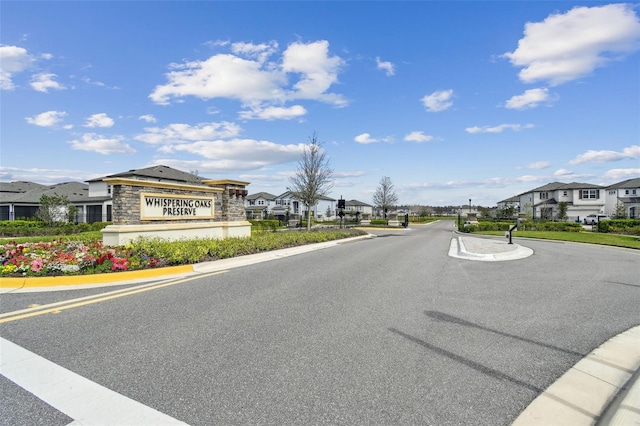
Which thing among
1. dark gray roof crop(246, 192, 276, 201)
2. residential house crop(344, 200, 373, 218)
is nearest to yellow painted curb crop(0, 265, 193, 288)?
dark gray roof crop(246, 192, 276, 201)

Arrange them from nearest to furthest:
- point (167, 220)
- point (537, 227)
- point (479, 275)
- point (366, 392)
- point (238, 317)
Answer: point (366, 392), point (238, 317), point (479, 275), point (167, 220), point (537, 227)

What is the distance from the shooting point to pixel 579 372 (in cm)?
358

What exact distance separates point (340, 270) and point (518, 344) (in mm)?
5740

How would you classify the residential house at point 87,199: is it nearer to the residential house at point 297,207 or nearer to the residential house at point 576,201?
the residential house at point 297,207

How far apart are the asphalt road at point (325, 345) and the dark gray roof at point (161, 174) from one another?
88.5 ft

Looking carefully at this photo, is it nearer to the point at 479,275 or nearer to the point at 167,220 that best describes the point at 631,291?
the point at 479,275

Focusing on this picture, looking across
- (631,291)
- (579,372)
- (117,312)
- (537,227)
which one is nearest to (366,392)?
(579,372)

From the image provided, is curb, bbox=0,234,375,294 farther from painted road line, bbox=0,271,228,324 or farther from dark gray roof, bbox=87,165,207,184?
dark gray roof, bbox=87,165,207,184

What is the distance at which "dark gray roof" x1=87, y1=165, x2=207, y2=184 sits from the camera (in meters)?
32.5

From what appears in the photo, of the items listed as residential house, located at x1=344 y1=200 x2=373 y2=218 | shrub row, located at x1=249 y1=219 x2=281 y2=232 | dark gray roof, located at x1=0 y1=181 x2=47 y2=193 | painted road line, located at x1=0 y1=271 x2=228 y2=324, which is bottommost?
painted road line, located at x1=0 y1=271 x2=228 y2=324

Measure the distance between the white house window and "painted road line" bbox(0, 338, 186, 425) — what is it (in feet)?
240

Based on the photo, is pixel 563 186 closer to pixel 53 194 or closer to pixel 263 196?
pixel 263 196

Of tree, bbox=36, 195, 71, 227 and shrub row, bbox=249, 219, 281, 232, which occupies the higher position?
tree, bbox=36, 195, 71, 227

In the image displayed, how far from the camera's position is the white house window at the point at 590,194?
A: 58.5m
